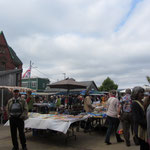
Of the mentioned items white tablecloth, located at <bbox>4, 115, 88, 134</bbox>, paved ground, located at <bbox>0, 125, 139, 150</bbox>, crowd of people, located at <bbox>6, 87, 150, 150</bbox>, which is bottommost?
paved ground, located at <bbox>0, 125, 139, 150</bbox>

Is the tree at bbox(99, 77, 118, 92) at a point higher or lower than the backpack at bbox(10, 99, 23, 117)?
higher

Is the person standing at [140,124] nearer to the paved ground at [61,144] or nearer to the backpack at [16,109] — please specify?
the paved ground at [61,144]

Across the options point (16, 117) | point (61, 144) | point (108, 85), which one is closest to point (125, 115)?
point (61, 144)

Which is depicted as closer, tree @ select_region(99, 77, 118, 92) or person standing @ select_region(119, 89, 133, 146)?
person standing @ select_region(119, 89, 133, 146)

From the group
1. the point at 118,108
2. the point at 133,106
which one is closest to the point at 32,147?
the point at 118,108

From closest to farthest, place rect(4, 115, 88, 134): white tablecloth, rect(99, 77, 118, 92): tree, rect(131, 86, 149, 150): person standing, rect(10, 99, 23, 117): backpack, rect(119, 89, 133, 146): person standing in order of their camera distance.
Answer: rect(131, 86, 149, 150): person standing
rect(10, 99, 23, 117): backpack
rect(4, 115, 88, 134): white tablecloth
rect(119, 89, 133, 146): person standing
rect(99, 77, 118, 92): tree

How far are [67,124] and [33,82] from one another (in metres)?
52.3

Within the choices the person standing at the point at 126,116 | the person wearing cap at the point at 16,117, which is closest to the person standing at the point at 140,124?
the person standing at the point at 126,116

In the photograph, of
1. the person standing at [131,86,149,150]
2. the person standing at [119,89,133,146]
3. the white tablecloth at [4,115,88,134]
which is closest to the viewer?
the person standing at [131,86,149,150]

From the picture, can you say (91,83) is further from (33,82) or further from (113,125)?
(113,125)

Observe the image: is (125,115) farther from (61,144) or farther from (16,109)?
(16,109)

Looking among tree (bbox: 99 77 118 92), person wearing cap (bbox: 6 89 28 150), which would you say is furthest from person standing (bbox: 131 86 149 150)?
tree (bbox: 99 77 118 92)

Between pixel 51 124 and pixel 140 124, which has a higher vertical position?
pixel 140 124

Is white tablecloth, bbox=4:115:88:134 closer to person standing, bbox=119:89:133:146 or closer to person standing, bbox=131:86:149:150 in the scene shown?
person standing, bbox=119:89:133:146
